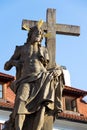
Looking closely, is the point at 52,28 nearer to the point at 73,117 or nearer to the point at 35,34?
the point at 35,34

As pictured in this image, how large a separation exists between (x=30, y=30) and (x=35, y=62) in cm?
90

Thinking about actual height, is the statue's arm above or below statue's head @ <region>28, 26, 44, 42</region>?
below

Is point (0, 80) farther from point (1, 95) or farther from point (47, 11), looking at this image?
point (47, 11)

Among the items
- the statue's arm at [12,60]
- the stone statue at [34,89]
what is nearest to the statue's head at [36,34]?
the stone statue at [34,89]

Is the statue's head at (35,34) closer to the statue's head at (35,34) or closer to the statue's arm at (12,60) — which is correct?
the statue's head at (35,34)

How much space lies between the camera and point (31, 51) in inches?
434

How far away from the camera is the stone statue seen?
33.0ft

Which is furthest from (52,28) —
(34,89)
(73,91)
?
(73,91)

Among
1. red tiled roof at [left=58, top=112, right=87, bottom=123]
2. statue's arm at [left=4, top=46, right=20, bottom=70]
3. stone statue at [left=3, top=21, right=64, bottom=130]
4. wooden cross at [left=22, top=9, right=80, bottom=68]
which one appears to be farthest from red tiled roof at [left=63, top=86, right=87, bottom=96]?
stone statue at [left=3, top=21, right=64, bottom=130]

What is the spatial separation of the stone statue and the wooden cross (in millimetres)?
574

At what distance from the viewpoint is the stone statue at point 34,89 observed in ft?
33.0

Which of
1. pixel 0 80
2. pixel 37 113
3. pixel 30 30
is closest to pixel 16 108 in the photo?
pixel 37 113

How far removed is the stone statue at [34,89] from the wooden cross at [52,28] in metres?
0.57

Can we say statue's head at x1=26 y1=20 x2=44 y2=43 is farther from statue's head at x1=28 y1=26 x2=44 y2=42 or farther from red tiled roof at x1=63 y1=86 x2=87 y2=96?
red tiled roof at x1=63 y1=86 x2=87 y2=96
